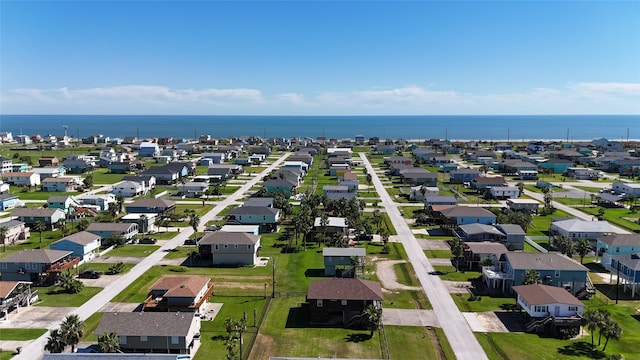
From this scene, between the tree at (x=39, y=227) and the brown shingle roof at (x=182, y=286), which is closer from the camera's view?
the brown shingle roof at (x=182, y=286)

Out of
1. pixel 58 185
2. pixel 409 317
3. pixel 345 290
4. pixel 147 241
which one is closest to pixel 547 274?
pixel 409 317

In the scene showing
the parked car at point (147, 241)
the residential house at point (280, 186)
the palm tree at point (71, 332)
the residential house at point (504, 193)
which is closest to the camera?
the palm tree at point (71, 332)

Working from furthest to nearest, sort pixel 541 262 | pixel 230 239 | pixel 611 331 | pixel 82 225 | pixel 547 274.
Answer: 1. pixel 82 225
2. pixel 230 239
3. pixel 541 262
4. pixel 547 274
5. pixel 611 331

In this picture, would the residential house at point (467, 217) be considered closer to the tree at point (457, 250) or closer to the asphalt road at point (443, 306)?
the asphalt road at point (443, 306)

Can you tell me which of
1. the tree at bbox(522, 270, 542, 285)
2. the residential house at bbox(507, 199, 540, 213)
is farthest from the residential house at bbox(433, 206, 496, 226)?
the tree at bbox(522, 270, 542, 285)

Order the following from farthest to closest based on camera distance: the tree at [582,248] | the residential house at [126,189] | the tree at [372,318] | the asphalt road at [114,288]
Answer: the residential house at [126,189], the tree at [582,248], the tree at [372,318], the asphalt road at [114,288]

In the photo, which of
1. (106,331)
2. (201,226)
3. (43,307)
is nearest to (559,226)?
(201,226)

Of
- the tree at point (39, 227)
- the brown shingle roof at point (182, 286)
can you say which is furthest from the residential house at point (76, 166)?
the brown shingle roof at point (182, 286)

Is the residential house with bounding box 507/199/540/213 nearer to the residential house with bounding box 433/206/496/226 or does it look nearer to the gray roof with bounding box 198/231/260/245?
the residential house with bounding box 433/206/496/226

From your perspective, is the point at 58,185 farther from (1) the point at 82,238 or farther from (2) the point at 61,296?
(2) the point at 61,296
